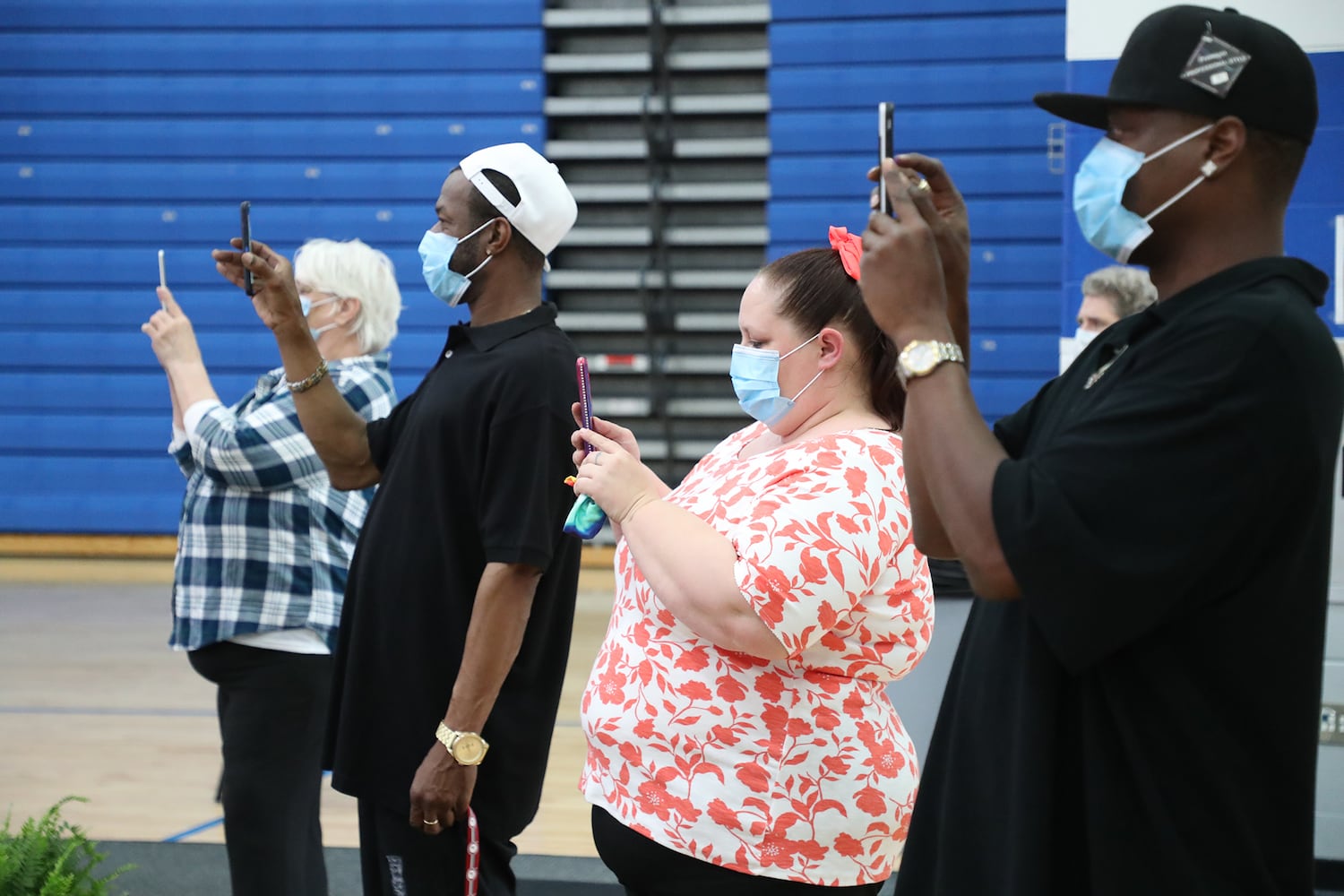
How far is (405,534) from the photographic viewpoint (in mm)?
2043

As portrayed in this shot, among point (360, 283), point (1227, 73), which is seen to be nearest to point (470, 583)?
point (360, 283)

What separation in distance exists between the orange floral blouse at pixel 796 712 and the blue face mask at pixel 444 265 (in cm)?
74

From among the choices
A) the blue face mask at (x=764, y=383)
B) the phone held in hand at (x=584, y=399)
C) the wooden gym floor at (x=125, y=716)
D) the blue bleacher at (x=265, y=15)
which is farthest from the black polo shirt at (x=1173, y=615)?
the blue bleacher at (x=265, y=15)

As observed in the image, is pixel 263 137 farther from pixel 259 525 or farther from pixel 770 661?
pixel 770 661

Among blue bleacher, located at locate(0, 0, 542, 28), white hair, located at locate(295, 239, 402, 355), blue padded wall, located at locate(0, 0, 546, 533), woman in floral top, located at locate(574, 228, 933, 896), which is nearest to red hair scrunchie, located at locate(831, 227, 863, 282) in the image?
woman in floral top, located at locate(574, 228, 933, 896)

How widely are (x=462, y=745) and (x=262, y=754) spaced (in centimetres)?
73

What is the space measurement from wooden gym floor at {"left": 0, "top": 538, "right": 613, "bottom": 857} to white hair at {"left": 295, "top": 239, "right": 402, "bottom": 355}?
4.79ft

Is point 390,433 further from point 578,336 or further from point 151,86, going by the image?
point 151,86

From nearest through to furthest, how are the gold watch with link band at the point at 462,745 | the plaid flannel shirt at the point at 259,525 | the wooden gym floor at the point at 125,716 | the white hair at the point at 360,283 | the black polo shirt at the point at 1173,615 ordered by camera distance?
the black polo shirt at the point at 1173,615, the gold watch with link band at the point at 462,745, the plaid flannel shirt at the point at 259,525, the white hair at the point at 360,283, the wooden gym floor at the point at 125,716

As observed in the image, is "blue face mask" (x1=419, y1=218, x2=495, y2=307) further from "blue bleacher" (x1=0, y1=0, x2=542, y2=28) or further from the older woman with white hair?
"blue bleacher" (x1=0, y1=0, x2=542, y2=28)

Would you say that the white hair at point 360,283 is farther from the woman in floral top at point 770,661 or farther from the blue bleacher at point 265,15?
the blue bleacher at point 265,15

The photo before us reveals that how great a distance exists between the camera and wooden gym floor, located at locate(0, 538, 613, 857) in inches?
149

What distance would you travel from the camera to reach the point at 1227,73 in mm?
1109

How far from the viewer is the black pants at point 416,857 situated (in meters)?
2.01
